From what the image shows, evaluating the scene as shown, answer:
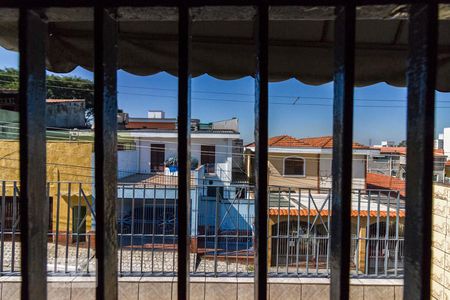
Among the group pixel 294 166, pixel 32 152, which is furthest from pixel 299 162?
pixel 32 152

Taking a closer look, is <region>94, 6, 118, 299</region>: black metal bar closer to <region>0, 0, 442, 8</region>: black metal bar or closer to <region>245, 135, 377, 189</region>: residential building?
<region>0, 0, 442, 8</region>: black metal bar

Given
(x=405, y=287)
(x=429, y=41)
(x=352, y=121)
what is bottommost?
(x=405, y=287)

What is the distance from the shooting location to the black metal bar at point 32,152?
1.92 ft

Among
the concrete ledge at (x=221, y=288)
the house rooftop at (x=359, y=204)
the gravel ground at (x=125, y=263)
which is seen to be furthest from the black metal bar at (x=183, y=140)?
the concrete ledge at (x=221, y=288)

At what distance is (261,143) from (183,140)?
0.46 ft

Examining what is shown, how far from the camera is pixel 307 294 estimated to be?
331cm

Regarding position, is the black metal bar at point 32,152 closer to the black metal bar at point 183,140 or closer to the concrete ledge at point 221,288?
the black metal bar at point 183,140

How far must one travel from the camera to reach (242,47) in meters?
1.51

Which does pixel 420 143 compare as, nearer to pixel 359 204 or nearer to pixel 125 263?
pixel 359 204

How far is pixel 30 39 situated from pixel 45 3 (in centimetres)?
7

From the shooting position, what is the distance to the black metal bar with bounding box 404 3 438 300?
21.3 inches

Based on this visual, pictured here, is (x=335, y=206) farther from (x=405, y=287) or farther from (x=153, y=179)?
(x=153, y=179)

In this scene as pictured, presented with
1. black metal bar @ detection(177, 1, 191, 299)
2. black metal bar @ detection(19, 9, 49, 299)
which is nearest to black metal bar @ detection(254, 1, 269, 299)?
black metal bar @ detection(177, 1, 191, 299)

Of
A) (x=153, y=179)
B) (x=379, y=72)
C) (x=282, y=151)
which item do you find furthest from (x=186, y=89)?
(x=282, y=151)
